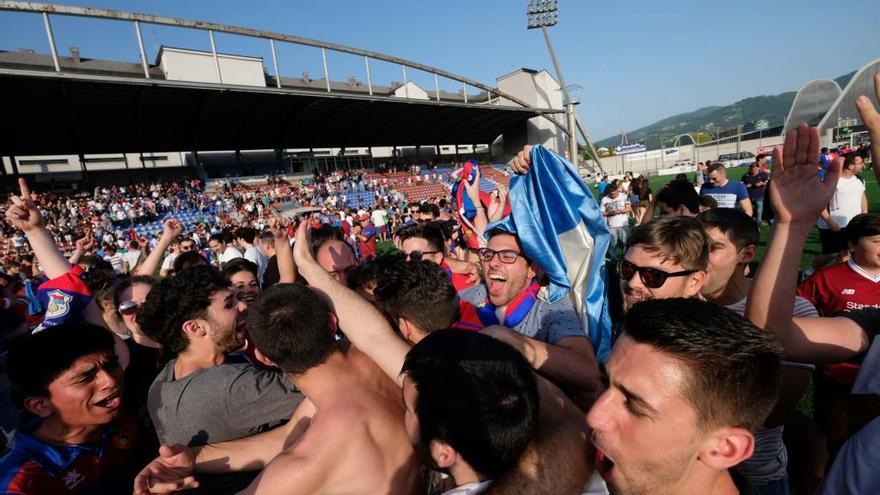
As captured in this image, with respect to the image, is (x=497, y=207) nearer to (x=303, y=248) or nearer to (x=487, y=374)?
(x=303, y=248)

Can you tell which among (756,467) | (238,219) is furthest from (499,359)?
(238,219)

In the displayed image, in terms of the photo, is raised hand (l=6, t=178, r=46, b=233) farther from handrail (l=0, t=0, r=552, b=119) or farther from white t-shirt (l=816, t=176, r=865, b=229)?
handrail (l=0, t=0, r=552, b=119)

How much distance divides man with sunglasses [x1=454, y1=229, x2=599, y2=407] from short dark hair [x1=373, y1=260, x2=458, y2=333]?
16 cm

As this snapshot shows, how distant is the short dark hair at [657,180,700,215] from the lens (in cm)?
488

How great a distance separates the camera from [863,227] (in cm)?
301

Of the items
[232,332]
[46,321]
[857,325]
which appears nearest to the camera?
[857,325]

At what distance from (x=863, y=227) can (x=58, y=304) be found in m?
5.71

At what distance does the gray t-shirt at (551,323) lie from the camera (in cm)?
218

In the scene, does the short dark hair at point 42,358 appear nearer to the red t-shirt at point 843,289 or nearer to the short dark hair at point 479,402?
the short dark hair at point 479,402

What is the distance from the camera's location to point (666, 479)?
123cm

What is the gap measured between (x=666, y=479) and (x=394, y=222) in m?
22.1

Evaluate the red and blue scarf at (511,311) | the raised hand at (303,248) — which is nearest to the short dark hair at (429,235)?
the red and blue scarf at (511,311)

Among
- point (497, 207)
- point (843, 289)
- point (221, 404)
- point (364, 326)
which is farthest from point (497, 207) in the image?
point (221, 404)

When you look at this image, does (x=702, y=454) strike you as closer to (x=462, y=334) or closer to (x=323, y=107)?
(x=462, y=334)
